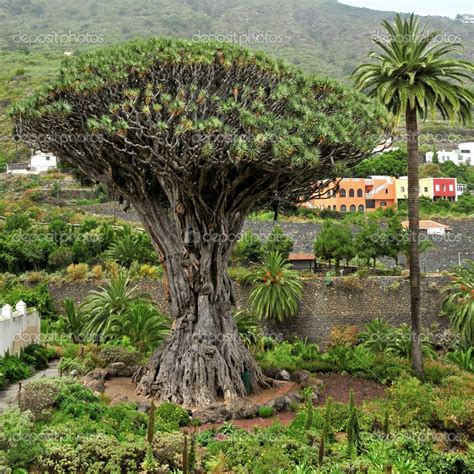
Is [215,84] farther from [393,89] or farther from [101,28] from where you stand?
[101,28]

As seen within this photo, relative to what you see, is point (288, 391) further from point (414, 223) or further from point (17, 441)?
point (17, 441)

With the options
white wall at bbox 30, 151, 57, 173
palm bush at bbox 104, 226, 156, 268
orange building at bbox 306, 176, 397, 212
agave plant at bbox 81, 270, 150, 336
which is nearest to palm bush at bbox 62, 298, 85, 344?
agave plant at bbox 81, 270, 150, 336

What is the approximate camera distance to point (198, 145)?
13.5 metres

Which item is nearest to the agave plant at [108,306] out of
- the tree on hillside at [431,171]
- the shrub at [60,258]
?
the shrub at [60,258]

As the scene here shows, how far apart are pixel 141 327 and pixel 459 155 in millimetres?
62071

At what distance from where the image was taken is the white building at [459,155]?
73000mm

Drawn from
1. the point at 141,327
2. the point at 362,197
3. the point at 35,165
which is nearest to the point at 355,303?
the point at 141,327

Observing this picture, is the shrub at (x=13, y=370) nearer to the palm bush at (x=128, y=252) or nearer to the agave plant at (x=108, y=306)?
the agave plant at (x=108, y=306)

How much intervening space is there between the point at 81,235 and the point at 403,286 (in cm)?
1698

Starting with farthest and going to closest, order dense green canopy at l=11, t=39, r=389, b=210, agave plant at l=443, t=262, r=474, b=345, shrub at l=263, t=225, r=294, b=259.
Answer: shrub at l=263, t=225, r=294, b=259 → agave plant at l=443, t=262, r=474, b=345 → dense green canopy at l=11, t=39, r=389, b=210

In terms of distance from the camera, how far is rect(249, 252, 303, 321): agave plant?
25984mm

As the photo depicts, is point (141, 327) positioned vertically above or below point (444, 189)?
below

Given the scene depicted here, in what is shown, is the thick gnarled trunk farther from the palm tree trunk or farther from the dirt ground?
the palm tree trunk

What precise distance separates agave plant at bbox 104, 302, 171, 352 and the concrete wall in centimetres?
672
